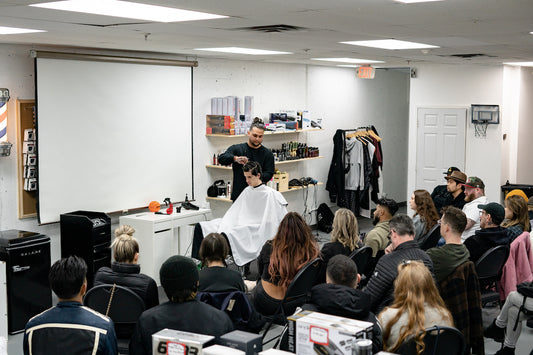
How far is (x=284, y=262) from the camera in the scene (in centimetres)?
453

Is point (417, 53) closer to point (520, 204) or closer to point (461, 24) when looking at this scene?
point (520, 204)

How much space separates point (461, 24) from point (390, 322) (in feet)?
6.88

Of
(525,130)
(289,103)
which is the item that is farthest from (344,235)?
(525,130)

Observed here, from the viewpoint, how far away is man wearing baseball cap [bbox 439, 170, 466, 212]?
6887 mm

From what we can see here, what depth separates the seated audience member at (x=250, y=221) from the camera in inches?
264

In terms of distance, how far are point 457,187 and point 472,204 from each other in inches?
23.1

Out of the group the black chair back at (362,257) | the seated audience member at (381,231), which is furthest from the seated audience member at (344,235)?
the seated audience member at (381,231)

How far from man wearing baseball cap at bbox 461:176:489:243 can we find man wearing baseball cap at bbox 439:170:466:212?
9 centimetres

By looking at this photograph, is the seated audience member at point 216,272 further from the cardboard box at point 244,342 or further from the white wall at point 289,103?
the white wall at point 289,103

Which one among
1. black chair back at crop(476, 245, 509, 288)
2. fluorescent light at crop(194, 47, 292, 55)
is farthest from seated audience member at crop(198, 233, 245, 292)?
fluorescent light at crop(194, 47, 292, 55)

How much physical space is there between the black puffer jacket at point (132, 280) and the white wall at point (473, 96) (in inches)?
272

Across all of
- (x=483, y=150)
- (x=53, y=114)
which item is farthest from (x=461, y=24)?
(x=483, y=150)

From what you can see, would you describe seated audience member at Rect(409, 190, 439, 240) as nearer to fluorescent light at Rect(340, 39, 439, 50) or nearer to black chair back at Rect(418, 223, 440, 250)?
black chair back at Rect(418, 223, 440, 250)

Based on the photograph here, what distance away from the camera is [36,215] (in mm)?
6539
